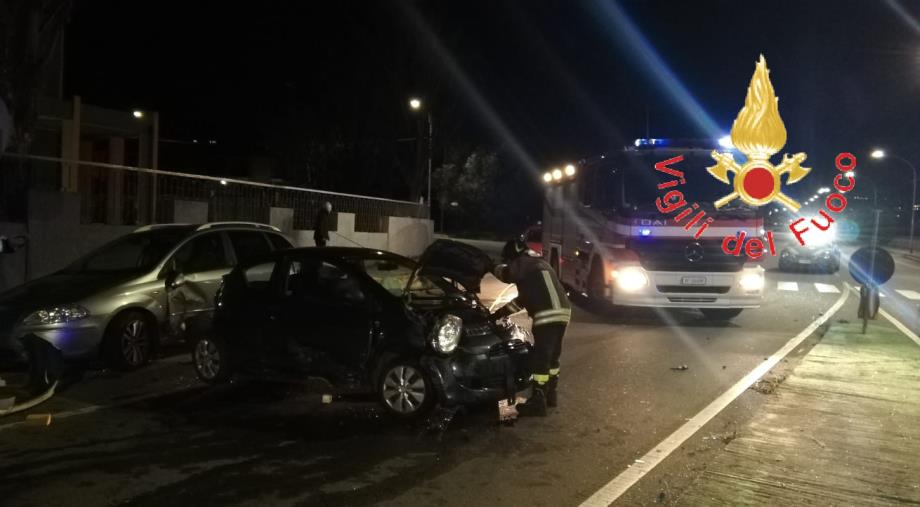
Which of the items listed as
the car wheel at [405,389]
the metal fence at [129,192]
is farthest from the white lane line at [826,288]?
the car wheel at [405,389]

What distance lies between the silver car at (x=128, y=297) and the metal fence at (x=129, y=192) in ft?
13.4

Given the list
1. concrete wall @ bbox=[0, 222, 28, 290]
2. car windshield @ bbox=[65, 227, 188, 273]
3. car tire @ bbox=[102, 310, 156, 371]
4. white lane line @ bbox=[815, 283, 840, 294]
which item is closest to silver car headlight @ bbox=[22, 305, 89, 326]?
car tire @ bbox=[102, 310, 156, 371]

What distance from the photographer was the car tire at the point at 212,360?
25.6 feet

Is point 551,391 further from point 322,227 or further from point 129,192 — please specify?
point 322,227

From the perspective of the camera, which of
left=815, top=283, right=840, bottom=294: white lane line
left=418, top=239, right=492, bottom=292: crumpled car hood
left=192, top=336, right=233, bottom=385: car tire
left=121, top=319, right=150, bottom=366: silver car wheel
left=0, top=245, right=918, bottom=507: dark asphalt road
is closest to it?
left=0, top=245, right=918, bottom=507: dark asphalt road

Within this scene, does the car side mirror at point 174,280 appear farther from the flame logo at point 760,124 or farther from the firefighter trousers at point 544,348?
the flame logo at point 760,124

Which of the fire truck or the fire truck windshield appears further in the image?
the fire truck windshield

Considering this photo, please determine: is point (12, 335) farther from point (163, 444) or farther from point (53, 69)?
point (53, 69)

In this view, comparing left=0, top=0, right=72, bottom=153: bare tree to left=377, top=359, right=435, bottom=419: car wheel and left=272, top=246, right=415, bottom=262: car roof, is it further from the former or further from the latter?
left=377, top=359, right=435, bottom=419: car wheel

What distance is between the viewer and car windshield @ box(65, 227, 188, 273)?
9.74m

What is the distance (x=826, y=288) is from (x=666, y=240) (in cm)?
1071

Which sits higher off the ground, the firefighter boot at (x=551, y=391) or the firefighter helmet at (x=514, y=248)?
the firefighter helmet at (x=514, y=248)

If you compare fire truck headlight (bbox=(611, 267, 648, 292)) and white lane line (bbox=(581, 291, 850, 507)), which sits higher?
fire truck headlight (bbox=(611, 267, 648, 292))

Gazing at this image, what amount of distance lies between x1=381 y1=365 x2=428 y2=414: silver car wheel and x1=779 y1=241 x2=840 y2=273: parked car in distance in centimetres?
2327
